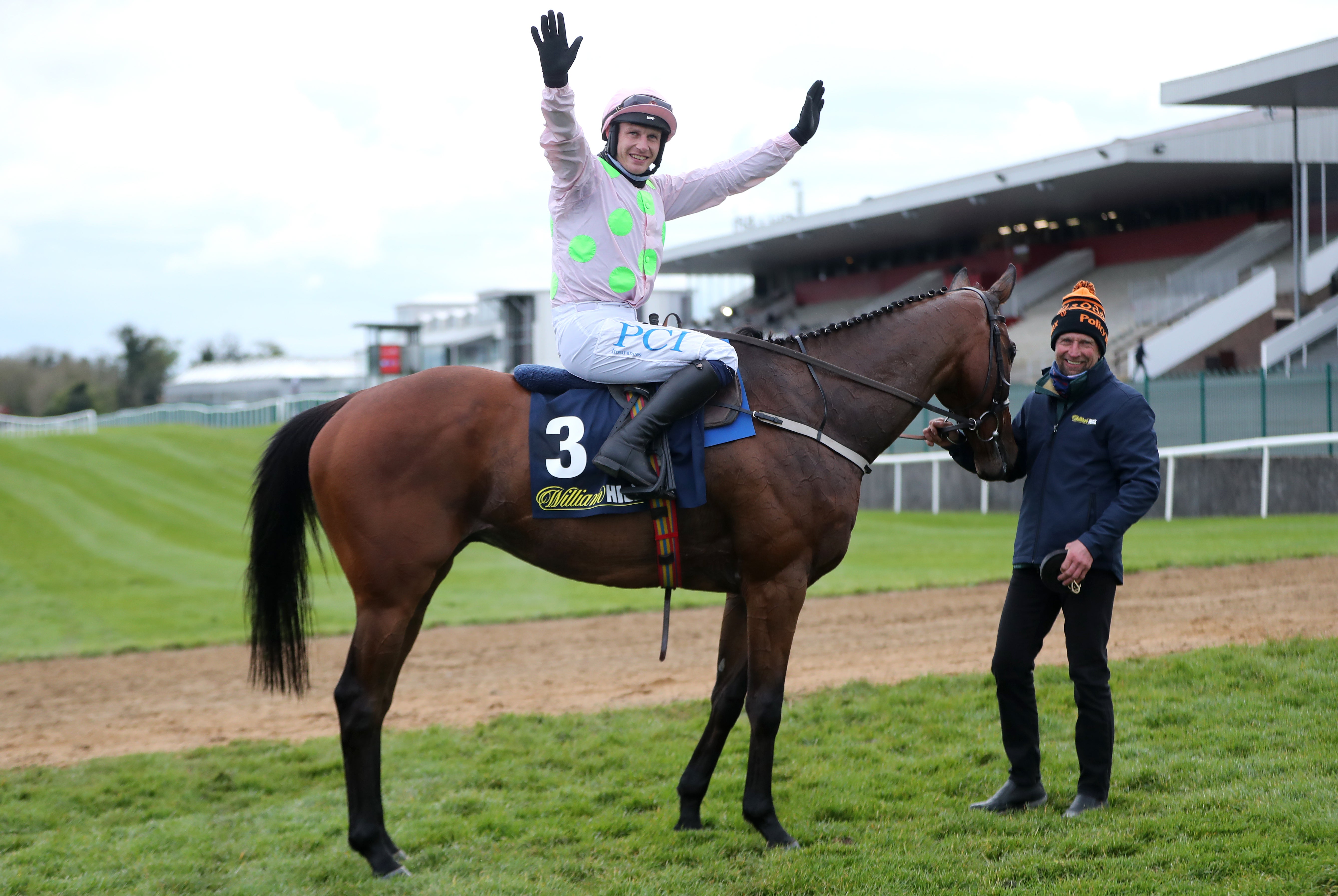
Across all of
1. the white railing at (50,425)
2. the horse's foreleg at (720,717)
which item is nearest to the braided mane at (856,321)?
the horse's foreleg at (720,717)

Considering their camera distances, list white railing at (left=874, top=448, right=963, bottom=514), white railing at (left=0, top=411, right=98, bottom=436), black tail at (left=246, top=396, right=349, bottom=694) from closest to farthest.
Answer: black tail at (left=246, top=396, right=349, bottom=694), white railing at (left=874, top=448, right=963, bottom=514), white railing at (left=0, top=411, right=98, bottom=436)

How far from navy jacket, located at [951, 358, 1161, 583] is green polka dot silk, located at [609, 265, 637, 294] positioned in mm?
1593

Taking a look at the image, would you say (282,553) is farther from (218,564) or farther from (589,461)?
(218,564)

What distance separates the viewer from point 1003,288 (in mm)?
4305

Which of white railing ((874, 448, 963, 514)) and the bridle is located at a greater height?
the bridle

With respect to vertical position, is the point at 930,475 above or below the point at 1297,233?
below

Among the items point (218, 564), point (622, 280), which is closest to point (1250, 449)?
point (622, 280)

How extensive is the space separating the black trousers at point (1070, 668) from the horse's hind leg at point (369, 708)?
2281mm

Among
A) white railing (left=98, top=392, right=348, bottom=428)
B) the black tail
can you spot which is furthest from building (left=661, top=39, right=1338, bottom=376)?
the black tail

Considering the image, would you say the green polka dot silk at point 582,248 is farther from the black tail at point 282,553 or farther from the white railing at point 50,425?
the white railing at point 50,425

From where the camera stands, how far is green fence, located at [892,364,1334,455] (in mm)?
15070

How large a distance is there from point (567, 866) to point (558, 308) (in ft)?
6.80

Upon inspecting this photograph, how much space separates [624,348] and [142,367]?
80312 millimetres

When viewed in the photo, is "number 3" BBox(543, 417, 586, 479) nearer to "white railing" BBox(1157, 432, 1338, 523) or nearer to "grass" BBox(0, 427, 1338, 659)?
"grass" BBox(0, 427, 1338, 659)
